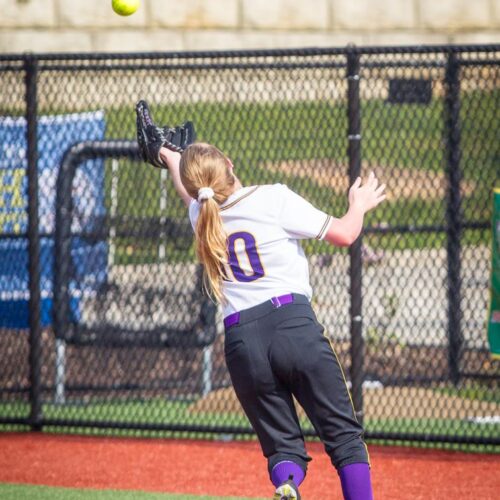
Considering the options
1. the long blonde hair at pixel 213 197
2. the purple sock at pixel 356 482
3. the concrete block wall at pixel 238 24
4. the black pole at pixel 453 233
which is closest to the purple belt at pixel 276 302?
the long blonde hair at pixel 213 197

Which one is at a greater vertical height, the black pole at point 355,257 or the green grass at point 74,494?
the black pole at point 355,257

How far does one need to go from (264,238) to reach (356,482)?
1096 millimetres

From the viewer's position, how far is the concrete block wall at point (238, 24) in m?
19.0

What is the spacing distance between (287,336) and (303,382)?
0.20 meters

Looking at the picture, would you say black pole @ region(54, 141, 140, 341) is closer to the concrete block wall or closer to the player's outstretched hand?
the player's outstretched hand

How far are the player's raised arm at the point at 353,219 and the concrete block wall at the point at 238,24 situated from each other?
14.6 m

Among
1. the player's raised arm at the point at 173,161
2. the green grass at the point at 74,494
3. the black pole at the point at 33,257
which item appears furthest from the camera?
the black pole at the point at 33,257

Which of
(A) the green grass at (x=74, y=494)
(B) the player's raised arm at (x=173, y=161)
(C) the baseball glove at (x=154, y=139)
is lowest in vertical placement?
(A) the green grass at (x=74, y=494)

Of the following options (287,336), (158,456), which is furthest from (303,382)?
(158,456)

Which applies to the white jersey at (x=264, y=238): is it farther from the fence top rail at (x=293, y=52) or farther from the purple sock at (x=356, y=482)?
the fence top rail at (x=293, y=52)

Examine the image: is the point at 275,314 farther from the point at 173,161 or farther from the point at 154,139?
the point at 154,139

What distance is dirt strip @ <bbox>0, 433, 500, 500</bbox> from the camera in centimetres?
618

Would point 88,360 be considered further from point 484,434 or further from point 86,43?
point 86,43

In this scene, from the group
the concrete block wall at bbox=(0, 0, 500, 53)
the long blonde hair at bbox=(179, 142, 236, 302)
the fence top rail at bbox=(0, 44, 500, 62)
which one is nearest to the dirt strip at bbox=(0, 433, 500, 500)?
the long blonde hair at bbox=(179, 142, 236, 302)
